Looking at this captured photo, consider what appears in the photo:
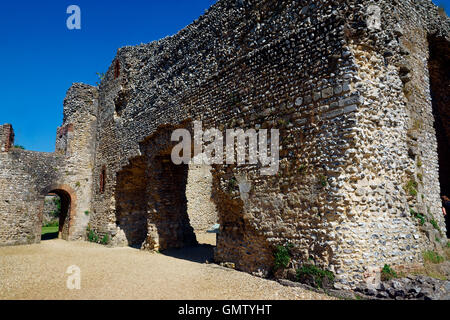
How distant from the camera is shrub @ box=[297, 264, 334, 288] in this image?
4.78 m

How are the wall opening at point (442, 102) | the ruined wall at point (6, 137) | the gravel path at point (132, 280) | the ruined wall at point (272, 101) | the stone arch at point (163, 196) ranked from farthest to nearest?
the ruined wall at point (6, 137), the stone arch at point (163, 196), the wall opening at point (442, 102), the ruined wall at point (272, 101), the gravel path at point (132, 280)

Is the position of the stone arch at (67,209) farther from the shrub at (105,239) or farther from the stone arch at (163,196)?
the stone arch at (163,196)

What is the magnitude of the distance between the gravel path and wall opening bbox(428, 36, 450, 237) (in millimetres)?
6250

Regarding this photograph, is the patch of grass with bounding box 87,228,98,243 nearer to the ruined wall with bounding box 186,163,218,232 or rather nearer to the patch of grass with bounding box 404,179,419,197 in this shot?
the ruined wall with bounding box 186,163,218,232

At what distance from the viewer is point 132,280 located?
20.2 ft

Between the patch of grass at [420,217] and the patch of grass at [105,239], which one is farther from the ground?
the patch of grass at [420,217]

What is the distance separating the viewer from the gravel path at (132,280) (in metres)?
5.04

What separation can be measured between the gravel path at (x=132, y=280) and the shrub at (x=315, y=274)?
Answer: 8.7 inches

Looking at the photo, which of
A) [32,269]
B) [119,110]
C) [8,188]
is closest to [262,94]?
[32,269]

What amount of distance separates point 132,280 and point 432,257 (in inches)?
225

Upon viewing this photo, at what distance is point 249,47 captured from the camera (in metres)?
6.95

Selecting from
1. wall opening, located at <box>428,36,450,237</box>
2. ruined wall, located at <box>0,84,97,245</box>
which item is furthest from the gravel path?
wall opening, located at <box>428,36,450,237</box>

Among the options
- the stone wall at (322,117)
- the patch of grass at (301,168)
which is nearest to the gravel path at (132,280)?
the stone wall at (322,117)

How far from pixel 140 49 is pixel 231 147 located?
748cm
